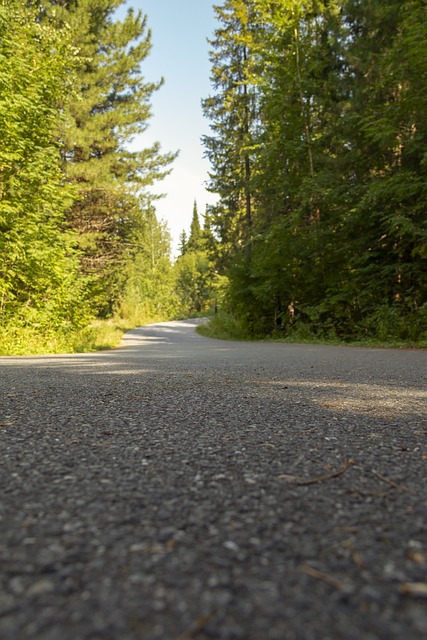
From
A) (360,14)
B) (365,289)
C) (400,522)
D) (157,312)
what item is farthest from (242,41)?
(157,312)

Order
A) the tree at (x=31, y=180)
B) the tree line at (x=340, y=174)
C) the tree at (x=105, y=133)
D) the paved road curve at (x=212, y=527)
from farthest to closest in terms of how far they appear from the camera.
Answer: the tree at (x=105, y=133), the tree line at (x=340, y=174), the tree at (x=31, y=180), the paved road curve at (x=212, y=527)

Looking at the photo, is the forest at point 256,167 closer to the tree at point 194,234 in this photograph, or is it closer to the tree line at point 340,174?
the tree line at point 340,174

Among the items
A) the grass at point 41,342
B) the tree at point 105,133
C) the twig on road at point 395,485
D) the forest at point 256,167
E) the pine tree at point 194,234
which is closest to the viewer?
the twig on road at point 395,485

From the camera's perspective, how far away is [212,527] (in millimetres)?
977

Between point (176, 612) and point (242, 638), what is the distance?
127 millimetres

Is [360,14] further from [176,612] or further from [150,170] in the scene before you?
[176,612]

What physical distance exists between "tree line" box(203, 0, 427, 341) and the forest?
0.06m

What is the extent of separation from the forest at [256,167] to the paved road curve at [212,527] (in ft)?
24.2

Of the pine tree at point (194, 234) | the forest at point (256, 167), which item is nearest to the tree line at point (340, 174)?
the forest at point (256, 167)

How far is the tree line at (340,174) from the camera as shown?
9852 millimetres

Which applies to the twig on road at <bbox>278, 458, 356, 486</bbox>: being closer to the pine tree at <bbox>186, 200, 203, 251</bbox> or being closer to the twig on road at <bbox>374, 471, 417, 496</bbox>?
the twig on road at <bbox>374, 471, 417, 496</bbox>

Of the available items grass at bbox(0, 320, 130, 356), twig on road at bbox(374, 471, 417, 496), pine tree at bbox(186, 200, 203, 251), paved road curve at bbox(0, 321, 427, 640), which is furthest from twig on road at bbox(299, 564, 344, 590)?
pine tree at bbox(186, 200, 203, 251)

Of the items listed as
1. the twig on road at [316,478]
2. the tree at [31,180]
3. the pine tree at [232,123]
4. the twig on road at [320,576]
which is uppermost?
the pine tree at [232,123]

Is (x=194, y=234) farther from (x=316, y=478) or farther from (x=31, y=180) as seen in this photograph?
(x=316, y=478)
